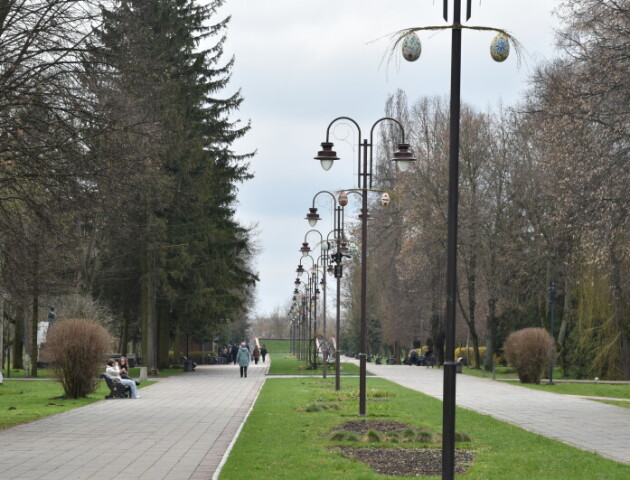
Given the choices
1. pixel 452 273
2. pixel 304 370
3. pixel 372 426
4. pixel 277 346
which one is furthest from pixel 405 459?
pixel 277 346

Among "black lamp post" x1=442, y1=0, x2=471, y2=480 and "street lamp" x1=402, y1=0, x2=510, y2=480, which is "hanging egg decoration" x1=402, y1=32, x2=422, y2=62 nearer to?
"street lamp" x1=402, y1=0, x2=510, y2=480

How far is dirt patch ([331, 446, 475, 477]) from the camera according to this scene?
41.6 feet

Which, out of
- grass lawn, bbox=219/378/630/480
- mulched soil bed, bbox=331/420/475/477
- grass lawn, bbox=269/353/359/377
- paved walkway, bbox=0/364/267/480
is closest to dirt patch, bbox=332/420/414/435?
grass lawn, bbox=219/378/630/480

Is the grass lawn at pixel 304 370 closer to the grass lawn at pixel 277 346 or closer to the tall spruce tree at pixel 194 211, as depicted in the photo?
the tall spruce tree at pixel 194 211

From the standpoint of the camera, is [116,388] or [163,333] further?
[163,333]

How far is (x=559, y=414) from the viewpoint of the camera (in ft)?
75.4

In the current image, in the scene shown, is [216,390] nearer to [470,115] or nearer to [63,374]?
[63,374]

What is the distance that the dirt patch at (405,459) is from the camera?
41.6ft

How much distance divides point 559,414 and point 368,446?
893 cm

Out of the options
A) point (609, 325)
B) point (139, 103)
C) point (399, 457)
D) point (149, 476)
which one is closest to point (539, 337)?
point (609, 325)

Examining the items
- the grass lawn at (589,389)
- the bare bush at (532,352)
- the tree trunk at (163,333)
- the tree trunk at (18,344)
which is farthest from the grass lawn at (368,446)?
the tree trunk at (18,344)

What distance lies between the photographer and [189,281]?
4994 cm

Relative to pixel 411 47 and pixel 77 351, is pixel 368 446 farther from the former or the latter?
pixel 77 351

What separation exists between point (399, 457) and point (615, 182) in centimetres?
1029
